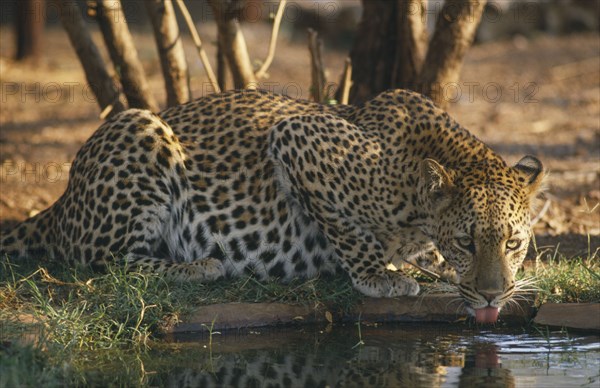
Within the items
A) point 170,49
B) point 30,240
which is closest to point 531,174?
point 30,240

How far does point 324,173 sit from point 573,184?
188 inches

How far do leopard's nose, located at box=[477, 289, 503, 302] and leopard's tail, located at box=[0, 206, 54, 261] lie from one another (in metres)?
3.81

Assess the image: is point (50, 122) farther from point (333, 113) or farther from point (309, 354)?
point (309, 354)

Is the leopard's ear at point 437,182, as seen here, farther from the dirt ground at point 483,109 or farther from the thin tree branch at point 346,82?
the thin tree branch at point 346,82

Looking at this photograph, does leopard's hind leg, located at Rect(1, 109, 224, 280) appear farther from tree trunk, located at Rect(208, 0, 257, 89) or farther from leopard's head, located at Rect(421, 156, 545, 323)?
tree trunk, located at Rect(208, 0, 257, 89)

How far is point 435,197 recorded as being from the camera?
25.1ft

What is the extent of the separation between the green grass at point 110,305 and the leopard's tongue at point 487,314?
1.77 ft

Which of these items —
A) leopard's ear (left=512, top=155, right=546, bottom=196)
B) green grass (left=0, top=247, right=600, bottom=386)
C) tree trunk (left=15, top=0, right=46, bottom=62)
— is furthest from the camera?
tree trunk (left=15, top=0, right=46, bottom=62)

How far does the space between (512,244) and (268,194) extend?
2.25 metres

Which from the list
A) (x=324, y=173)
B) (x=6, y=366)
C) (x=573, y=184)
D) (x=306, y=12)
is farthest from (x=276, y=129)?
(x=306, y=12)

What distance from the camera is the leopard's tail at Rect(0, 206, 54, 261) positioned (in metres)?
8.96

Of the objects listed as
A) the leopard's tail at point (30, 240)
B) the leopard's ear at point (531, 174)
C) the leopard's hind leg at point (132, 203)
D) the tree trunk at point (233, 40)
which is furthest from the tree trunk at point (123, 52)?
the leopard's ear at point (531, 174)

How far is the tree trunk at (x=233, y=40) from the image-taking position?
33.9ft

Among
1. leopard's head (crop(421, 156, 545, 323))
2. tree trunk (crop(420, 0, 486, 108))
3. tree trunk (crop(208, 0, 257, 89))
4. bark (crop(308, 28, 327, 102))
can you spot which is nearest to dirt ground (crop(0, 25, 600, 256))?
tree trunk (crop(420, 0, 486, 108))
